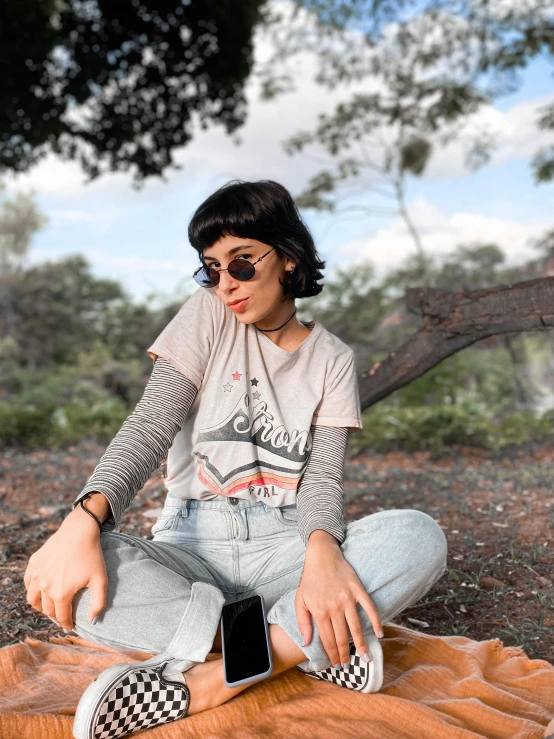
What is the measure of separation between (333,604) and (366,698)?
32 cm

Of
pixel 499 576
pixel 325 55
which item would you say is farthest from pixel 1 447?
pixel 325 55

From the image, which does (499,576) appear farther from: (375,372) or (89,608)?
(89,608)

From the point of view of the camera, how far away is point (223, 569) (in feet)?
6.00

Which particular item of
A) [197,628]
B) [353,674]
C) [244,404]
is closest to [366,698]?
[353,674]

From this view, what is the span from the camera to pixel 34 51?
679 cm

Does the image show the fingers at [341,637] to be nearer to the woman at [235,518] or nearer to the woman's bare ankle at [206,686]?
the woman at [235,518]

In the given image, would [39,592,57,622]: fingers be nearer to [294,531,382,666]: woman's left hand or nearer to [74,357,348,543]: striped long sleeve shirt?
[74,357,348,543]: striped long sleeve shirt

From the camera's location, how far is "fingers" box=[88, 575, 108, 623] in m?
1.48

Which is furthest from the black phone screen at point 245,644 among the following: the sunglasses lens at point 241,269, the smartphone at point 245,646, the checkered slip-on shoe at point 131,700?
the sunglasses lens at point 241,269

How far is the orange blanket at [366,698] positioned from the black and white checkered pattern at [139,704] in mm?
34

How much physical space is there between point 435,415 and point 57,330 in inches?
380

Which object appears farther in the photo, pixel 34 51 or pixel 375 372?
pixel 34 51

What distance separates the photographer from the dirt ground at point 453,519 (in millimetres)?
2211

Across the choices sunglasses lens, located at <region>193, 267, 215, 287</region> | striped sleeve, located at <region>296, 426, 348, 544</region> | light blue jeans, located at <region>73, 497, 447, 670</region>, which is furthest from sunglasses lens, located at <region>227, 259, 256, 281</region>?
light blue jeans, located at <region>73, 497, 447, 670</region>
